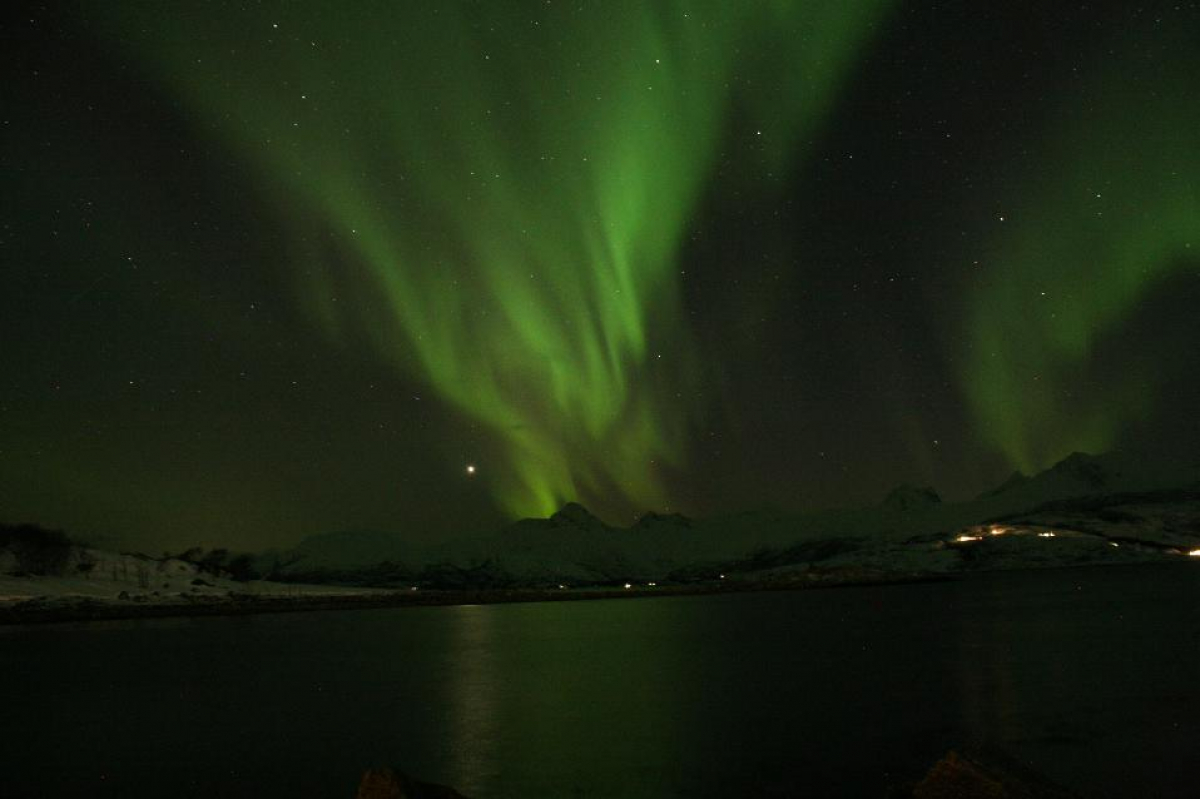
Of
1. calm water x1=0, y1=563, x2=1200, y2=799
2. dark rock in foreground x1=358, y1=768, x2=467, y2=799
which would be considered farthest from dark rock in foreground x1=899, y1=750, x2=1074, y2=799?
dark rock in foreground x1=358, y1=768, x2=467, y2=799

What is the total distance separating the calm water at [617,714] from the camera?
1950 cm

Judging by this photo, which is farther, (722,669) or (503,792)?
(722,669)

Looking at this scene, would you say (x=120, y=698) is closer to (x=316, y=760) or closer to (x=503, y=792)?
(x=316, y=760)

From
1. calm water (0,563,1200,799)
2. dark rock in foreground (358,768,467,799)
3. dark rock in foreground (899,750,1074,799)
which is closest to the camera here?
dark rock in foreground (358,768,467,799)

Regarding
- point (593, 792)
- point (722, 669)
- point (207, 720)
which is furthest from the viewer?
point (722, 669)

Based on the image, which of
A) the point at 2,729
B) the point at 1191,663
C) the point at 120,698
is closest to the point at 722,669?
the point at 1191,663

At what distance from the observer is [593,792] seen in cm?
1836

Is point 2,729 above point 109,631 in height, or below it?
below

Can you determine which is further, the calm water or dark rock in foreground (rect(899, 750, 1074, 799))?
the calm water

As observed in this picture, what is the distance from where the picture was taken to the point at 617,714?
28719mm

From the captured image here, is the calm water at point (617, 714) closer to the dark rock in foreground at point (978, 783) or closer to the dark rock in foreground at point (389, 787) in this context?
the dark rock in foreground at point (978, 783)

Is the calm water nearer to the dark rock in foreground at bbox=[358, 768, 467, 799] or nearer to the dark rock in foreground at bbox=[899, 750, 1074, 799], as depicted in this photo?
the dark rock in foreground at bbox=[899, 750, 1074, 799]

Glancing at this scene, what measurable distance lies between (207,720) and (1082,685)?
29656mm

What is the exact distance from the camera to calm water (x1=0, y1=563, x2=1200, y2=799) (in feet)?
Result: 64.0
